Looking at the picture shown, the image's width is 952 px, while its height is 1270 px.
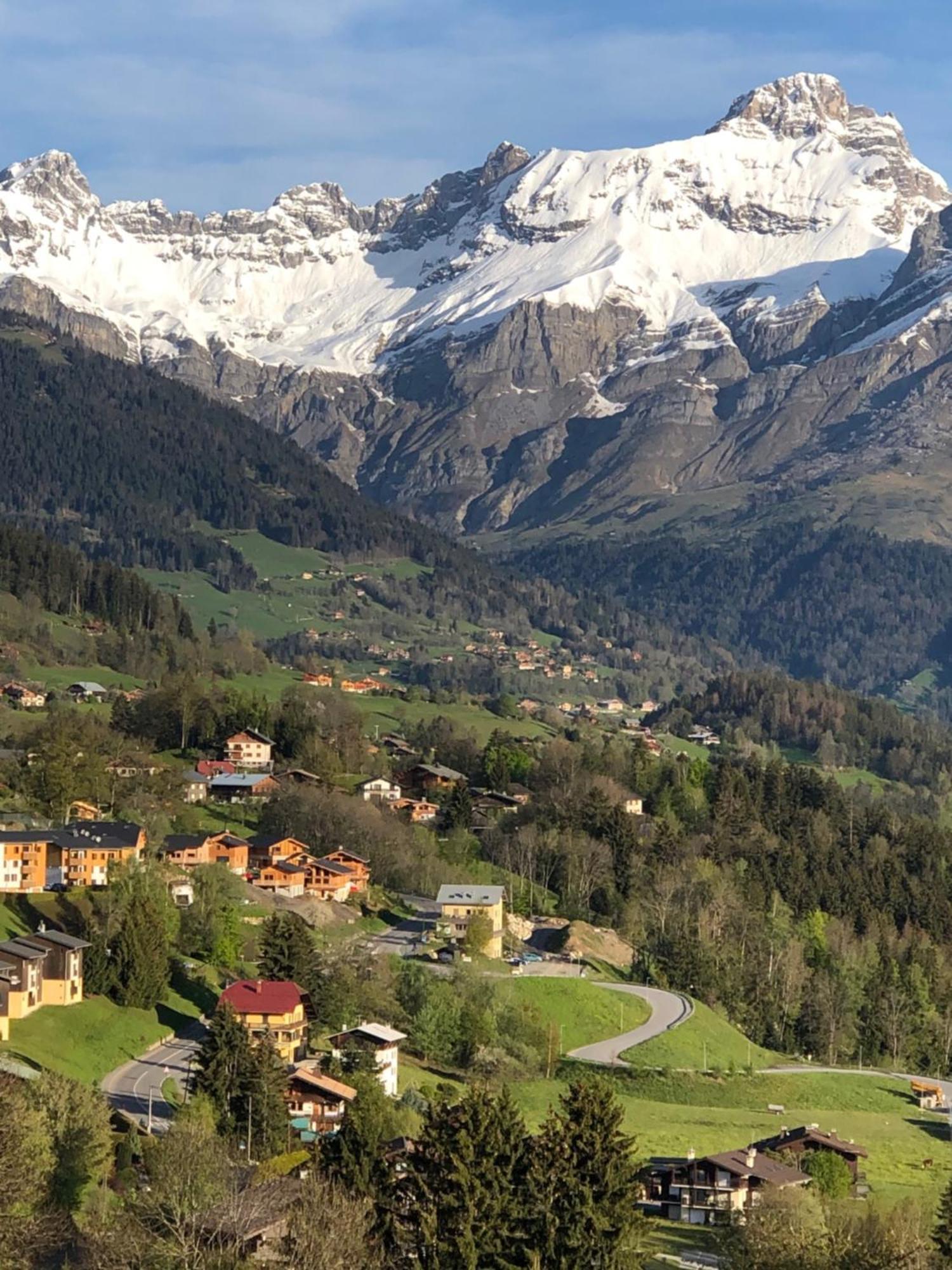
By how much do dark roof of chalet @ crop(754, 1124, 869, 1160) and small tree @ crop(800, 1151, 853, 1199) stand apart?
90 centimetres

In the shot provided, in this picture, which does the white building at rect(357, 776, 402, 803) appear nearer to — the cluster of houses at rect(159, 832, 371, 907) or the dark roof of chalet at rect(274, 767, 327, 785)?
the dark roof of chalet at rect(274, 767, 327, 785)

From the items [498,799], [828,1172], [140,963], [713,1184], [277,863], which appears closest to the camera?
[713,1184]

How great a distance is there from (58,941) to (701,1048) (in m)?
32.7

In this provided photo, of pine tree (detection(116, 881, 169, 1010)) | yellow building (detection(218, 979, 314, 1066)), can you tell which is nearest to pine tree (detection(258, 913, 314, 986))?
yellow building (detection(218, 979, 314, 1066))

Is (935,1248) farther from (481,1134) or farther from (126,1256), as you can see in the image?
(126,1256)

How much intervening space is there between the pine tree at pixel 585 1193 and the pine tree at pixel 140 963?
28.5m

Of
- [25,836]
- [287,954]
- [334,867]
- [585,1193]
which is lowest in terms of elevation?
[334,867]

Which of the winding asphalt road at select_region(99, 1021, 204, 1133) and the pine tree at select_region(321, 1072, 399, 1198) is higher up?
the pine tree at select_region(321, 1072, 399, 1198)

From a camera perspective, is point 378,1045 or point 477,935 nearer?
point 378,1045

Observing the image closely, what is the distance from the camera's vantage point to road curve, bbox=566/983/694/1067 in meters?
98.1

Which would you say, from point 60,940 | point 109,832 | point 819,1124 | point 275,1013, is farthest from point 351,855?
point 60,940

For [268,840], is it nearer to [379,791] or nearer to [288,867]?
[288,867]

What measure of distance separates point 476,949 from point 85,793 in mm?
29615

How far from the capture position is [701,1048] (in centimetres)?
10338
